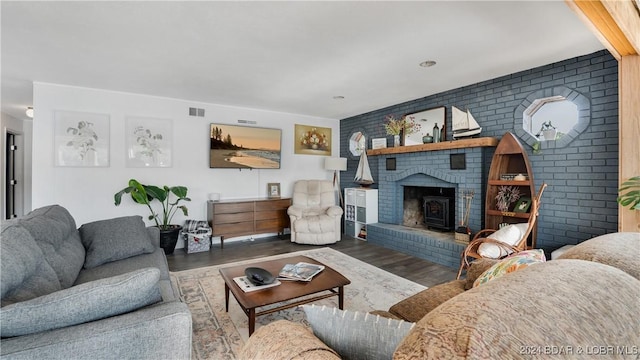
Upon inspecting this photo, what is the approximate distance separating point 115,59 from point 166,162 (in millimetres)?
1869

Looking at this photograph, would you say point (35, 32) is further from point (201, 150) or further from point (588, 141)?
point (588, 141)

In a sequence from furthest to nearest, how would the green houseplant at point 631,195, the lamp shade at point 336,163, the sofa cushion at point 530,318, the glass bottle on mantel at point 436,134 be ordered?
the lamp shade at point 336,163, the glass bottle on mantel at point 436,134, the green houseplant at point 631,195, the sofa cushion at point 530,318

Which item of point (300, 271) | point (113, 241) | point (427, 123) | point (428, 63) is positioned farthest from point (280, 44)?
point (427, 123)

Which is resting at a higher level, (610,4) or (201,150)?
(610,4)

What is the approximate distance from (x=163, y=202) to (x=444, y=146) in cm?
419

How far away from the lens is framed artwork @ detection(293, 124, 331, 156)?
5.81 meters

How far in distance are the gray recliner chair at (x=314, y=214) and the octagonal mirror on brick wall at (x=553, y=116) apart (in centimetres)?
286

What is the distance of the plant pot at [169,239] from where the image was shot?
13.4 feet

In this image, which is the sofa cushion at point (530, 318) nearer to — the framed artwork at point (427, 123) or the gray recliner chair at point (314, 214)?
the framed artwork at point (427, 123)

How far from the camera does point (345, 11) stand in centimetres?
209

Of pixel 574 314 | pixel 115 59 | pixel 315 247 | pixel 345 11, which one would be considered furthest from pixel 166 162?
pixel 574 314

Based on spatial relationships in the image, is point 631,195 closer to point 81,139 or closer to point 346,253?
point 346,253

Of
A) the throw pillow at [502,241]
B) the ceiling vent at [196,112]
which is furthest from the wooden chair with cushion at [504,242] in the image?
the ceiling vent at [196,112]

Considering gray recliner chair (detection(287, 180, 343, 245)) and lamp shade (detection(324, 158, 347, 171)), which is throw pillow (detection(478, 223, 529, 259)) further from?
lamp shade (detection(324, 158, 347, 171))
